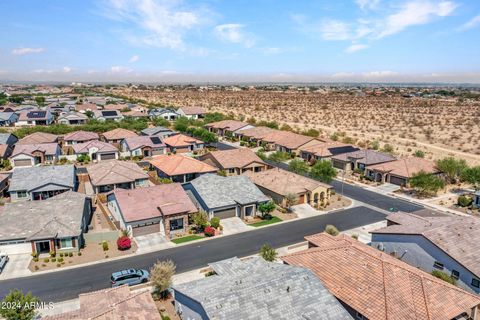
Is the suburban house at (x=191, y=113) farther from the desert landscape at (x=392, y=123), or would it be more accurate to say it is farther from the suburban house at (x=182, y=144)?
the suburban house at (x=182, y=144)

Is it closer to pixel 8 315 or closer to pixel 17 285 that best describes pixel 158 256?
pixel 17 285

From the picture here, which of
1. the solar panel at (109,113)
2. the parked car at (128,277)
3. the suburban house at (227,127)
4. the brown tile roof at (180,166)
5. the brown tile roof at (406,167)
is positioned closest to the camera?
the parked car at (128,277)

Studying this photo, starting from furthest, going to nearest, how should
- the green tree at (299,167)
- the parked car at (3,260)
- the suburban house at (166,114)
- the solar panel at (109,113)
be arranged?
the suburban house at (166,114), the solar panel at (109,113), the green tree at (299,167), the parked car at (3,260)

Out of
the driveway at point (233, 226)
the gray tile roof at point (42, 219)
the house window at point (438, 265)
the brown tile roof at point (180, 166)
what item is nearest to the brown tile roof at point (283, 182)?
the driveway at point (233, 226)

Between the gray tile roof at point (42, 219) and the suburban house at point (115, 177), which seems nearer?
the gray tile roof at point (42, 219)

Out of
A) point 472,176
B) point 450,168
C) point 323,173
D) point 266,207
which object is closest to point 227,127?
point 323,173

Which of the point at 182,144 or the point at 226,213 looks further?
the point at 182,144

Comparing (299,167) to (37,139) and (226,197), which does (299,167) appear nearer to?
(226,197)

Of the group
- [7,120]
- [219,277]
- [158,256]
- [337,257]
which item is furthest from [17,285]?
[7,120]
